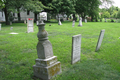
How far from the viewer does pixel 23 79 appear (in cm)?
348

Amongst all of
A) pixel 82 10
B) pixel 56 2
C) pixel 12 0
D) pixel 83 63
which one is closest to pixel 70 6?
pixel 56 2

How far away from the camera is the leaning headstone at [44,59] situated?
3.37 m

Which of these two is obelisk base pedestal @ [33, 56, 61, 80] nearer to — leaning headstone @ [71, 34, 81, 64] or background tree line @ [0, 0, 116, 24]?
leaning headstone @ [71, 34, 81, 64]

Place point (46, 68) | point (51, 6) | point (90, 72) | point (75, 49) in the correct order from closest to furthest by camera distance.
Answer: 1. point (46, 68)
2. point (90, 72)
3. point (75, 49)
4. point (51, 6)

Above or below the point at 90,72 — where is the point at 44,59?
above

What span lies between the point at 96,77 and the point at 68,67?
3.40 ft

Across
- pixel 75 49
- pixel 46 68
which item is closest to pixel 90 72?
pixel 75 49

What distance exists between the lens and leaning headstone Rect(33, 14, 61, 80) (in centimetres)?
337

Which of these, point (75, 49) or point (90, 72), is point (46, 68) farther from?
point (75, 49)

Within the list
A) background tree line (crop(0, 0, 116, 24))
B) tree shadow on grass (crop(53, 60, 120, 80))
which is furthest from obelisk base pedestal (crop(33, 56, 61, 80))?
background tree line (crop(0, 0, 116, 24))

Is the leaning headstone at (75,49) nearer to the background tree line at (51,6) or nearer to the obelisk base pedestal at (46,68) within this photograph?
the obelisk base pedestal at (46,68)

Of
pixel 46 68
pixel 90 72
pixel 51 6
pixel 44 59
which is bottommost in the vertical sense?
pixel 90 72

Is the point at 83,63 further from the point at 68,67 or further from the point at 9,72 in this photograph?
the point at 9,72

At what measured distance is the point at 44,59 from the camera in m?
3.45
